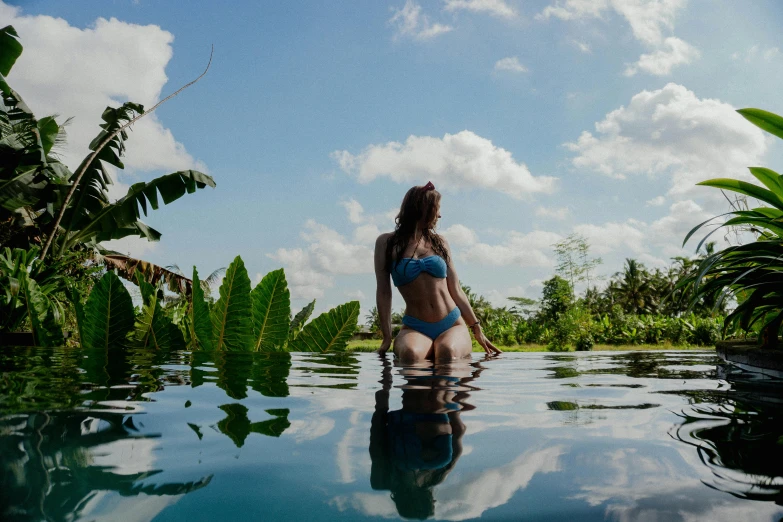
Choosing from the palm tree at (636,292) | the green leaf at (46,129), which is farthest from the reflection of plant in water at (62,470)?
the palm tree at (636,292)

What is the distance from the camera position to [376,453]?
1292 mm

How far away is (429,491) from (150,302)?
491cm

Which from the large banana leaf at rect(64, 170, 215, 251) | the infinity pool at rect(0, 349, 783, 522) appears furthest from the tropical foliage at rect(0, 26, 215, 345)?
the infinity pool at rect(0, 349, 783, 522)

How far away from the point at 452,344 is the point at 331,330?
193 cm

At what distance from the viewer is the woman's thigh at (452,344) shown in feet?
14.2

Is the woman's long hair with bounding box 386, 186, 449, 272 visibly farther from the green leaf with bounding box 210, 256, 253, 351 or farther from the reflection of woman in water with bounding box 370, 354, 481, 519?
the reflection of woman in water with bounding box 370, 354, 481, 519

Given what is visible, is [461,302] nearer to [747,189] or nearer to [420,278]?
[420,278]

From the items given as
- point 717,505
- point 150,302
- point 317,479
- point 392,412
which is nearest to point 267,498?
point 317,479

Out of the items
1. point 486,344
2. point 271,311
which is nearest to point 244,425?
point 486,344

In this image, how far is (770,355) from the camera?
9.72 feet

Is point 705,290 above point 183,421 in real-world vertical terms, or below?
above

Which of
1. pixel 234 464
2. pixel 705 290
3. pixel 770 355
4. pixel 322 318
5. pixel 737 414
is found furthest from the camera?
pixel 322 318

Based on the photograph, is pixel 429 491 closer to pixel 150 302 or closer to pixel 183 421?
pixel 183 421

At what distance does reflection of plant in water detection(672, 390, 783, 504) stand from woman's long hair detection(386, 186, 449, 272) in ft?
8.90
